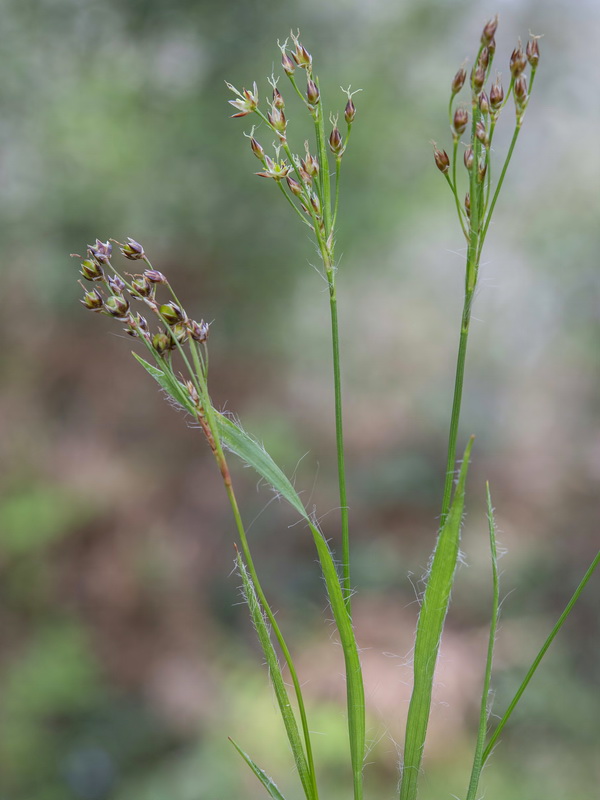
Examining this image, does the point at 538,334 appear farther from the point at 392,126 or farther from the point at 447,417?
the point at 392,126

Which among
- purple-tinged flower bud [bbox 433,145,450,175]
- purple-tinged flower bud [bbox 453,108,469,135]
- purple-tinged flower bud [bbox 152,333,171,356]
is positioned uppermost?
purple-tinged flower bud [bbox 453,108,469,135]

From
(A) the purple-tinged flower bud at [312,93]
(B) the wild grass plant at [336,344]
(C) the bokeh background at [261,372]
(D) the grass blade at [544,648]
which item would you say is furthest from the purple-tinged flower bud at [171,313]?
(C) the bokeh background at [261,372]

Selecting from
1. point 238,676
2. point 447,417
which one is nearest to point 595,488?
point 447,417

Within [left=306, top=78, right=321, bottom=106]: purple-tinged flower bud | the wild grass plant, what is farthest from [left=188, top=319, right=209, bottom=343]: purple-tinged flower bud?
[left=306, top=78, right=321, bottom=106]: purple-tinged flower bud

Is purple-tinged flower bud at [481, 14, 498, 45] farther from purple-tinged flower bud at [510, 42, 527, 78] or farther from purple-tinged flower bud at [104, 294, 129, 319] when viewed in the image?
purple-tinged flower bud at [104, 294, 129, 319]

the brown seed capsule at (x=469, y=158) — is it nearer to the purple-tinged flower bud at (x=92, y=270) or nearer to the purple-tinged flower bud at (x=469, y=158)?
the purple-tinged flower bud at (x=469, y=158)

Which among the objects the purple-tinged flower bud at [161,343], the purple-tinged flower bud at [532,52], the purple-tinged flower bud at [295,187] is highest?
the purple-tinged flower bud at [532,52]
